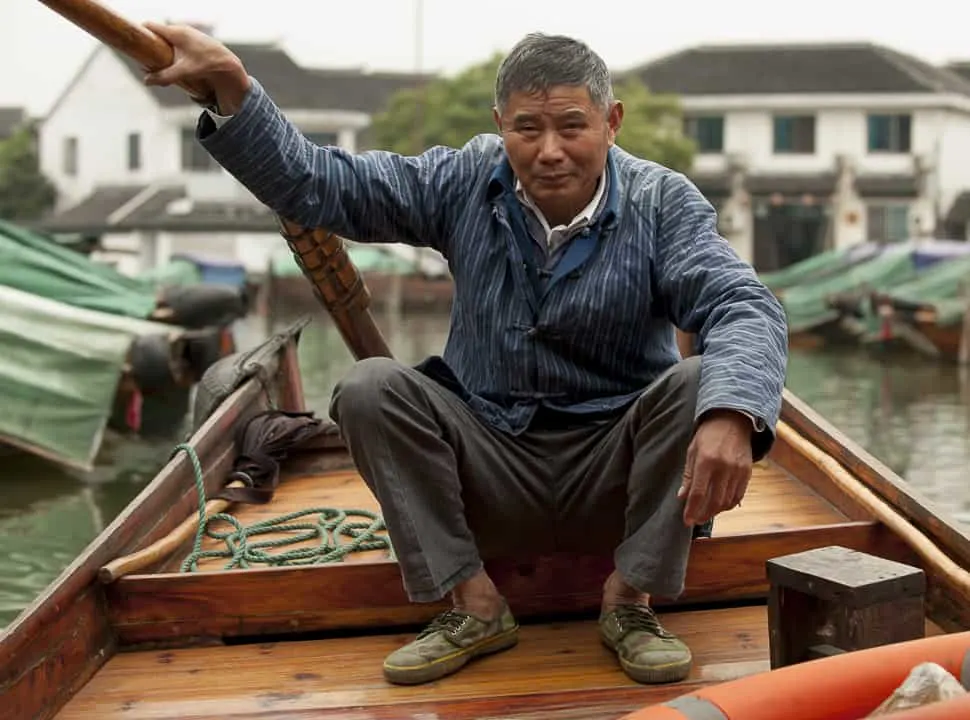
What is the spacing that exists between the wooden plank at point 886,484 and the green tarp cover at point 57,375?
16.6ft

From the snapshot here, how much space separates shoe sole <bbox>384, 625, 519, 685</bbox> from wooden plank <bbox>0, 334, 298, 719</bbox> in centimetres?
55

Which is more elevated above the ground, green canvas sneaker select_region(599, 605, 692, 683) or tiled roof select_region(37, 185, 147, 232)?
green canvas sneaker select_region(599, 605, 692, 683)

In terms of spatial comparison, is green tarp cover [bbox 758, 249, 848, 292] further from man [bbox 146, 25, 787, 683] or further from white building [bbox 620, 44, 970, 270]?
man [bbox 146, 25, 787, 683]

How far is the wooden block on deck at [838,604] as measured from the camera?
5.86 ft

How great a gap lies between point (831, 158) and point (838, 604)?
2807 cm

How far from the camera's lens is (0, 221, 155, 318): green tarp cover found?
9273 mm

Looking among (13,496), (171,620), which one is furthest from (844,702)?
(13,496)

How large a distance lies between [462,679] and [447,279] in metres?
22.9

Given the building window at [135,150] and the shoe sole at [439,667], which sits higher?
the building window at [135,150]

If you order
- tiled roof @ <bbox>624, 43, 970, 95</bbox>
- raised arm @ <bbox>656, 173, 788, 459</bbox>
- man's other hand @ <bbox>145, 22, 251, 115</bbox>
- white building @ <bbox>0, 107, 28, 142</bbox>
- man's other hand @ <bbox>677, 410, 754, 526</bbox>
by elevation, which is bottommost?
man's other hand @ <bbox>677, 410, 754, 526</bbox>

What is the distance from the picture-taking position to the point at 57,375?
7.70m

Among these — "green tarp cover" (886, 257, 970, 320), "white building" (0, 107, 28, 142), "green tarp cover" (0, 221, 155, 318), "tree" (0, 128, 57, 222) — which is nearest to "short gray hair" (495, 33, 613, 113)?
"green tarp cover" (0, 221, 155, 318)

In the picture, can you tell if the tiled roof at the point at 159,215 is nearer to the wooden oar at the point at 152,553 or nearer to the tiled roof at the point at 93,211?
the tiled roof at the point at 93,211

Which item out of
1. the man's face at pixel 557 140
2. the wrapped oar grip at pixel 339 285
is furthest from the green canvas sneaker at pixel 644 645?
the wrapped oar grip at pixel 339 285
